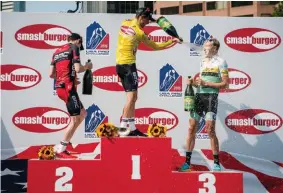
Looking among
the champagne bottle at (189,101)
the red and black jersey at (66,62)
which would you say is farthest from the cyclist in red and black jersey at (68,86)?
the champagne bottle at (189,101)

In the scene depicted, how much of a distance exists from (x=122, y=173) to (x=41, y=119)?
174 cm

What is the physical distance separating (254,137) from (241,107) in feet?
1.50

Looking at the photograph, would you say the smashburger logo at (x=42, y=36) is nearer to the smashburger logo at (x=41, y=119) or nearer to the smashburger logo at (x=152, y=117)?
the smashburger logo at (x=41, y=119)

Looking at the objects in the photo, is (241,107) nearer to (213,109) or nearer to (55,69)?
(213,109)

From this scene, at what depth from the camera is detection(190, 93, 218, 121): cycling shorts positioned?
16.7ft

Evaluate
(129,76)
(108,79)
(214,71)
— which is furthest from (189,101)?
(108,79)

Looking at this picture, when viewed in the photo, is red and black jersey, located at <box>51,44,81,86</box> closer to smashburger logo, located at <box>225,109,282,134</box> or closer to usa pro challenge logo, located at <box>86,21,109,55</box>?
usa pro challenge logo, located at <box>86,21,109,55</box>

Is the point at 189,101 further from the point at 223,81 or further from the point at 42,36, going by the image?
the point at 42,36

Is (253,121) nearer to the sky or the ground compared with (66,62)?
nearer to the ground

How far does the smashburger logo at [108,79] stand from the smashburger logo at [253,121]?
1.31m

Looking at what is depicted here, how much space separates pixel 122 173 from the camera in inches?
182

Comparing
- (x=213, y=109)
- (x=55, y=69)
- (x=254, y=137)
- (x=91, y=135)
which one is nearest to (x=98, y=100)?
(x=91, y=135)

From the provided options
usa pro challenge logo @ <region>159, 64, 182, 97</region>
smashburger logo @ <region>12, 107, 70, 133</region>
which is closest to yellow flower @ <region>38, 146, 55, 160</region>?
smashburger logo @ <region>12, 107, 70, 133</region>

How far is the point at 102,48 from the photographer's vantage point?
586cm
